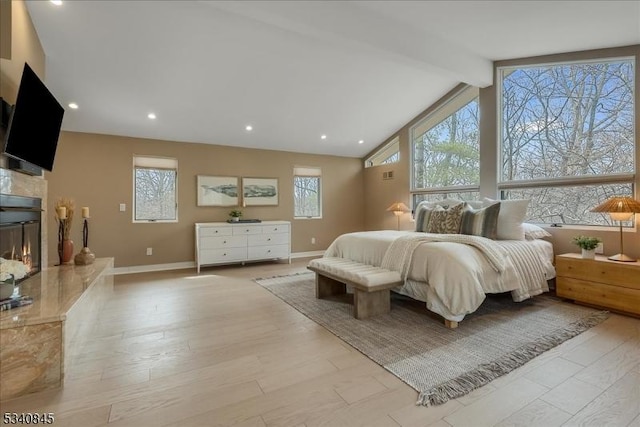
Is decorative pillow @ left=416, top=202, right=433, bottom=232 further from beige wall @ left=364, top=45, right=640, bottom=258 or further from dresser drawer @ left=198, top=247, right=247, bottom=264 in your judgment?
dresser drawer @ left=198, top=247, right=247, bottom=264

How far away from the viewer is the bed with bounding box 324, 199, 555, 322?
8.18 feet

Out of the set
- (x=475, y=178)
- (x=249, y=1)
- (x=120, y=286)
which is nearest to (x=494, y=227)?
(x=475, y=178)

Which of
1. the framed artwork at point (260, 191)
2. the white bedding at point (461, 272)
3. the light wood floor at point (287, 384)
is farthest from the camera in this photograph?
the framed artwork at point (260, 191)

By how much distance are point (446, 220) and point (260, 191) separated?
352 centimetres

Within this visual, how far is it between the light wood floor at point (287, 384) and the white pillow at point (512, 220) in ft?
3.61

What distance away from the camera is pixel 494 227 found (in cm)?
341

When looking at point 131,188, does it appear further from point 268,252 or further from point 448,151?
point 448,151

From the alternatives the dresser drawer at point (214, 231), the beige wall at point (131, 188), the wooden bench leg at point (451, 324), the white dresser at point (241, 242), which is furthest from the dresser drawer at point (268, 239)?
the wooden bench leg at point (451, 324)

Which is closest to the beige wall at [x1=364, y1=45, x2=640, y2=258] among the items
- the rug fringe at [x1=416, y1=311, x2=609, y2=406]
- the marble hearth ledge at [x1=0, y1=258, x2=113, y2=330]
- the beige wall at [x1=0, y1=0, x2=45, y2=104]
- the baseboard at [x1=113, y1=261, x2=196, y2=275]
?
the rug fringe at [x1=416, y1=311, x2=609, y2=406]

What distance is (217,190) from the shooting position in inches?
215

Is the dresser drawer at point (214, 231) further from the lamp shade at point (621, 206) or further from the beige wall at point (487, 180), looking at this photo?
the lamp shade at point (621, 206)

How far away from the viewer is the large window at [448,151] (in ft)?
15.5

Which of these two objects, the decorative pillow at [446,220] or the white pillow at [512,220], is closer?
the white pillow at [512,220]

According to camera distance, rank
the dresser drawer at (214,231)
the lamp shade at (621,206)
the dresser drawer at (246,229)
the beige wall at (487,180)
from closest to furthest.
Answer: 1. the lamp shade at (621,206)
2. the beige wall at (487,180)
3. the dresser drawer at (214,231)
4. the dresser drawer at (246,229)
